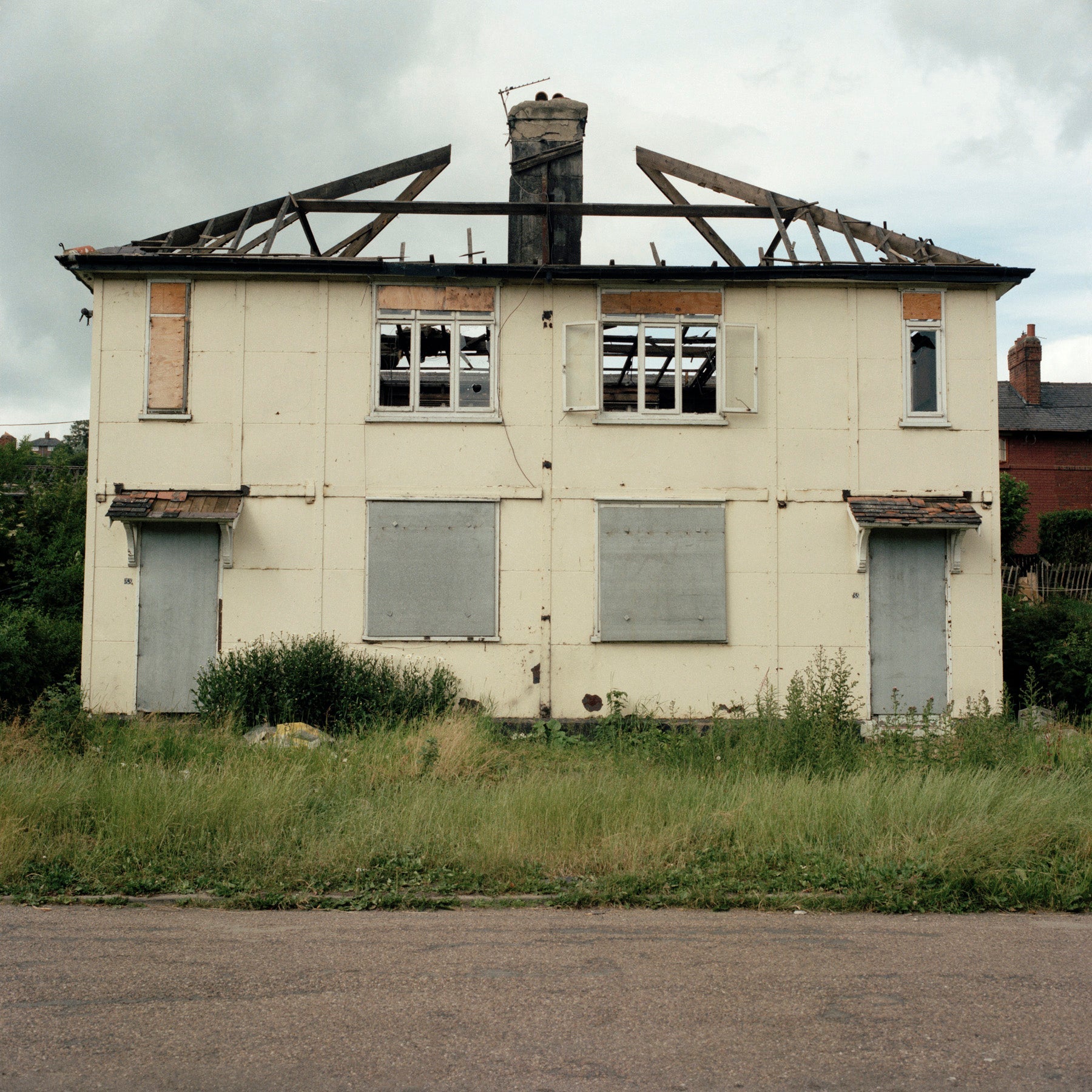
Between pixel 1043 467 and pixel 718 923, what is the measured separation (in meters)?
35.5

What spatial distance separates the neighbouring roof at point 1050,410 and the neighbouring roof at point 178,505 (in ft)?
99.2

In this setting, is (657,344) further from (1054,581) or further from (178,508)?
(1054,581)

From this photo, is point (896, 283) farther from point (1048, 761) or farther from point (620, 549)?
point (1048, 761)

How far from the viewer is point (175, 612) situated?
13016 mm

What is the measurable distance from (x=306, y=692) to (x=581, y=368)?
587 centimetres

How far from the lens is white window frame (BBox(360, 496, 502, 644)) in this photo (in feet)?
43.1

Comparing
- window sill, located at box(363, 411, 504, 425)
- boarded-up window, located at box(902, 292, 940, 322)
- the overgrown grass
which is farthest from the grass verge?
boarded-up window, located at box(902, 292, 940, 322)

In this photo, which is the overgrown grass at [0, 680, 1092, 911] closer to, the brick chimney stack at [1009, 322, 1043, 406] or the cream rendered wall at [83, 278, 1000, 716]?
the cream rendered wall at [83, 278, 1000, 716]

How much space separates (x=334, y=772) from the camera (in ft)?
29.0

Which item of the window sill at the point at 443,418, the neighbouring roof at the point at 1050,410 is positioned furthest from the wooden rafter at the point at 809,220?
the neighbouring roof at the point at 1050,410

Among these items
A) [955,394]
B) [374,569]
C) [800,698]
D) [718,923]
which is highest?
[955,394]

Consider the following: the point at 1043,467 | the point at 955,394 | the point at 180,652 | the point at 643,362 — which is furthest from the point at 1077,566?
the point at 180,652

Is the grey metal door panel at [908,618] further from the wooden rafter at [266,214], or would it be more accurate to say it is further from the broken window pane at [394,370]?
the wooden rafter at [266,214]

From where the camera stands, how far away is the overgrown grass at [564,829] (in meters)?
6.16
